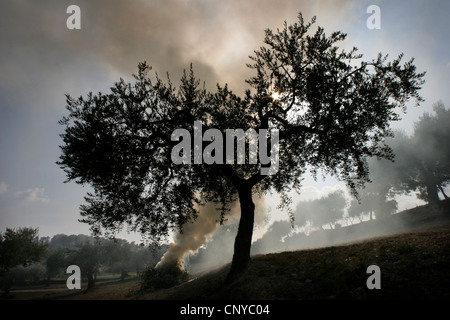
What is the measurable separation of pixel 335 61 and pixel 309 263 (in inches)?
522

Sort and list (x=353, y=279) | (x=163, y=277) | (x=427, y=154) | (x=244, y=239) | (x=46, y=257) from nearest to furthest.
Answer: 1. (x=353, y=279)
2. (x=244, y=239)
3. (x=163, y=277)
4. (x=427, y=154)
5. (x=46, y=257)

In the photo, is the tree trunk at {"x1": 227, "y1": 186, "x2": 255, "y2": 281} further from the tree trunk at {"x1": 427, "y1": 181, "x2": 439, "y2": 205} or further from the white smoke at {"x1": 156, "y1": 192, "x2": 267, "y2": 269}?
the tree trunk at {"x1": 427, "y1": 181, "x2": 439, "y2": 205}

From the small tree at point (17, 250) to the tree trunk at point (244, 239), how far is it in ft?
194

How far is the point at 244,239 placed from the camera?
14.2m

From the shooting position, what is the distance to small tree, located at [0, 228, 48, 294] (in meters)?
44.6

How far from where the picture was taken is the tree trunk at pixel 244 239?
44.3ft

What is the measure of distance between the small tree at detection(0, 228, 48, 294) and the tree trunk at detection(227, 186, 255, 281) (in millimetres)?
59052

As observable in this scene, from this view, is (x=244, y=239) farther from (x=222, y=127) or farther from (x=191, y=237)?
(x=191, y=237)

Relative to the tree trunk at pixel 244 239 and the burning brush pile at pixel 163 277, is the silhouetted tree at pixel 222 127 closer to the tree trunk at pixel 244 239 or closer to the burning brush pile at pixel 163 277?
the tree trunk at pixel 244 239

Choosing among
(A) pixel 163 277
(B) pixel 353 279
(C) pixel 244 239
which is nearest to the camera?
(B) pixel 353 279

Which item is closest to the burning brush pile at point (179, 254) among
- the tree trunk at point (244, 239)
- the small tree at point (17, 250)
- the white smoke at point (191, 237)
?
the white smoke at point (191, 237)

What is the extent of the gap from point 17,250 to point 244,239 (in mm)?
62995

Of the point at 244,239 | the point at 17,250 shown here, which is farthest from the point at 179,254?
the point at 17,250

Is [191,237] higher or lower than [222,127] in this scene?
lower
